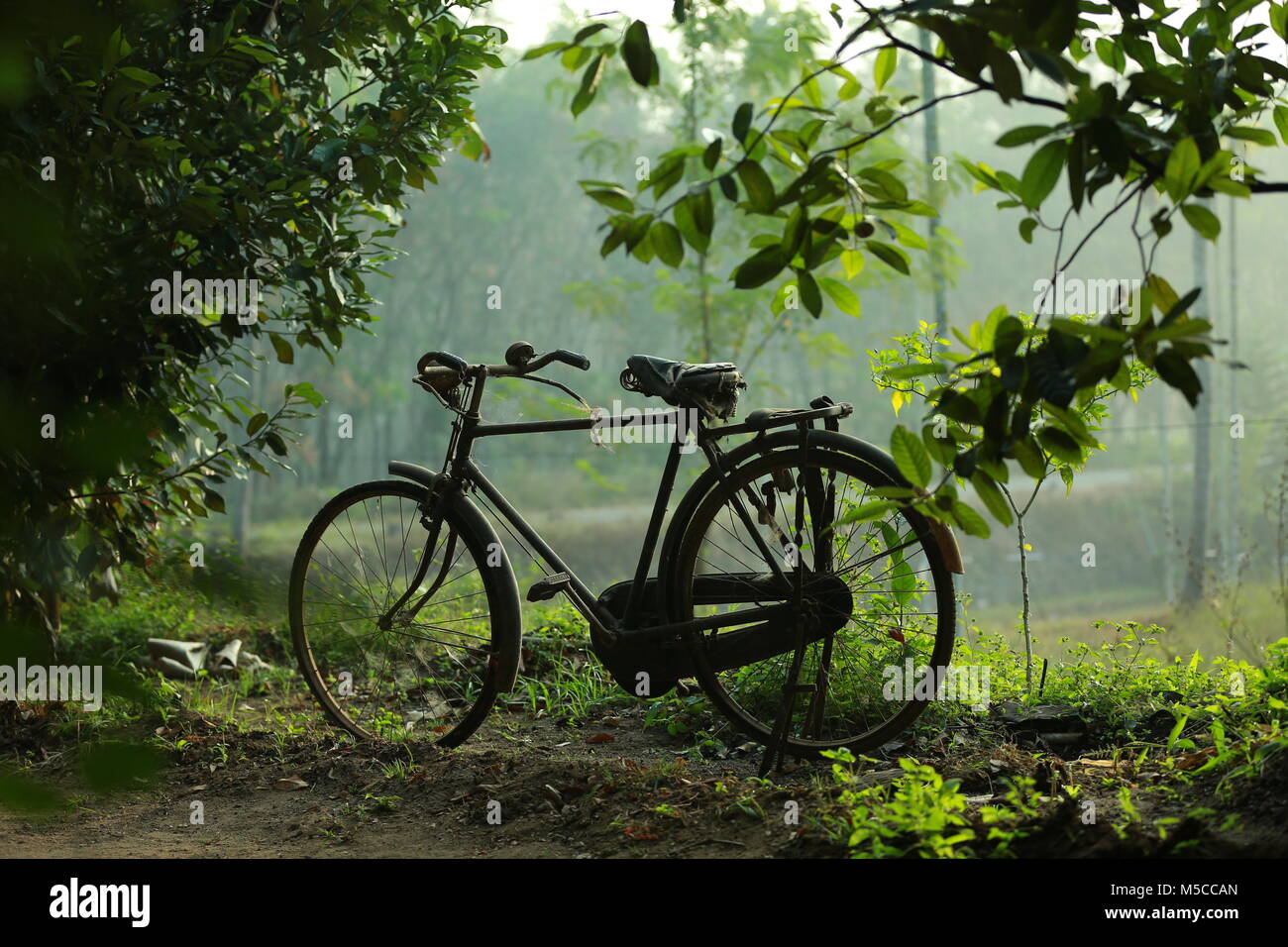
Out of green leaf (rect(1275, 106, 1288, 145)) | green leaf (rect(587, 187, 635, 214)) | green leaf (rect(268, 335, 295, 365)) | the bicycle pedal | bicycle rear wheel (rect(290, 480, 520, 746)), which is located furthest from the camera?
green leaf (rect(268, 335, 295, 365))

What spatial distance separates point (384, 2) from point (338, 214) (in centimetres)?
83

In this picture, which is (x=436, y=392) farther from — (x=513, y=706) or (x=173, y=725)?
(x=173, y=725)

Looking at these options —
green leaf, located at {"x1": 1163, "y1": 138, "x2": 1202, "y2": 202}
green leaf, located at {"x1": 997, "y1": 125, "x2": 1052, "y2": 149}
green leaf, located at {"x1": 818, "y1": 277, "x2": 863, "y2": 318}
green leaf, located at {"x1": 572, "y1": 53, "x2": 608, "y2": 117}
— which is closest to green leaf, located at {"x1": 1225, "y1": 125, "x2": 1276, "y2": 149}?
green leaf, located at {"x1": 1163, "y1": 138, "x2": 1202, "y2": 202}

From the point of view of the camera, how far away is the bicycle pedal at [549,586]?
3121mm

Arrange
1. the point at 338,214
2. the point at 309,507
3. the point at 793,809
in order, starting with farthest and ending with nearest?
1. the point at 309,507
2. the point at 338,214
3. the point at 793,809

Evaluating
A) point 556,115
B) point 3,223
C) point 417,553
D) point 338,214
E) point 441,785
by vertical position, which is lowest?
point 441,785

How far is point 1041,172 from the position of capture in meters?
1.51

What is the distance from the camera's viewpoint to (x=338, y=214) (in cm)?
388

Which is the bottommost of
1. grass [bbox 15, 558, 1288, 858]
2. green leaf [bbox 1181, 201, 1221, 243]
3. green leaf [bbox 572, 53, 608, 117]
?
grass [bbox 15, 558, 1288, 858]

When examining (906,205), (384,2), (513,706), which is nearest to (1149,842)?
(906,205)

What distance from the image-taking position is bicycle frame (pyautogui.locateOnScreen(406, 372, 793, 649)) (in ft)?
10.0

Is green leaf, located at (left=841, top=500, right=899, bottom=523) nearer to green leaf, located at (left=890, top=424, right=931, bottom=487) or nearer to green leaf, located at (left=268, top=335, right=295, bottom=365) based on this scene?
green leaf, located at (left=890, top=424, right=931, bottom=487)

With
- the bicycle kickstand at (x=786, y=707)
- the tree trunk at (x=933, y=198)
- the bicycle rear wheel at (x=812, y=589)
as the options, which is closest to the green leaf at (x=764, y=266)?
the bicycle rear wheel at (x=812, y=589)

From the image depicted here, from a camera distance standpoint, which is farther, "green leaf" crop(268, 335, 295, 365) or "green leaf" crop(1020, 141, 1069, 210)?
"green leaf" crop(268, 335, 295, 365)
